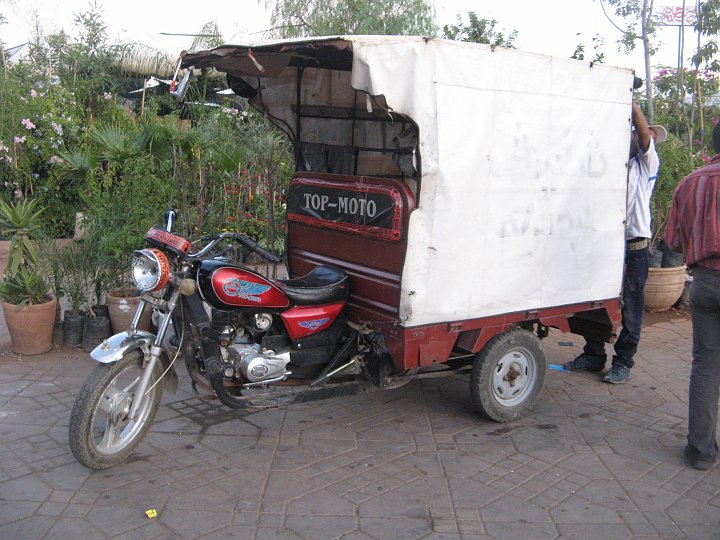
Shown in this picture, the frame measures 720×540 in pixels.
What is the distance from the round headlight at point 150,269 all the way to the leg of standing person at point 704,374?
3.13 m

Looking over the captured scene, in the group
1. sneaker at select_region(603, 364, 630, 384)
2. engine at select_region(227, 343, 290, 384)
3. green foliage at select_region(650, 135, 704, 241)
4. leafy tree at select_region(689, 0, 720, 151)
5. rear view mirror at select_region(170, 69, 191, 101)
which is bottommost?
sneaker at select_region(603, 364, 630, 384)

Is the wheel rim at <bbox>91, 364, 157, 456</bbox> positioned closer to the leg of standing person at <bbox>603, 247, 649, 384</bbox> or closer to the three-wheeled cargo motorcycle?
the three-wheeled cargo motorcycle

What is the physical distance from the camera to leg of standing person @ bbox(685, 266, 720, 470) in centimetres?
399

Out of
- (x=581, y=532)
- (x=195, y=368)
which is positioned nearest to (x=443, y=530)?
(x=581, y=532)

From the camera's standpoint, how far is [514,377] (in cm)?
474

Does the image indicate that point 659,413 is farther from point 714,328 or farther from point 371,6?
point 371,6

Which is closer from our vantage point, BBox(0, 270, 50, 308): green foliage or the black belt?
the black belt

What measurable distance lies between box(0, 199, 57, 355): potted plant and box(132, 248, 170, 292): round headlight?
2.50 m

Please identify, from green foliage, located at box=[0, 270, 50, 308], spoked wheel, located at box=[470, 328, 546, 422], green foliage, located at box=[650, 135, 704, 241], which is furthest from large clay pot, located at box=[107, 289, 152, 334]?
green foliage, located at box=[650, 135, 704, 241]

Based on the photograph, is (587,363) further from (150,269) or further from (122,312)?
(122,312)

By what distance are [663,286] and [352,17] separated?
7448mm

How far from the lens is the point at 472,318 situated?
14.0 feet

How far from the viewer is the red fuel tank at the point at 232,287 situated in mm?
3857

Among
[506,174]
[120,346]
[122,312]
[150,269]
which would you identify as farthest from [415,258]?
[122,312]
